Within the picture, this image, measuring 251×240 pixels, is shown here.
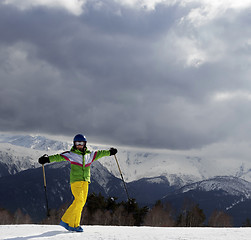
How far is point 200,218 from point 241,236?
2386 inches

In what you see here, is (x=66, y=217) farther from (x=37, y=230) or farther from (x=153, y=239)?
(x=153, y=239)

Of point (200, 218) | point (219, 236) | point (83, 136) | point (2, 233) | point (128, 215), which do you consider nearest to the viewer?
point (219, 236)

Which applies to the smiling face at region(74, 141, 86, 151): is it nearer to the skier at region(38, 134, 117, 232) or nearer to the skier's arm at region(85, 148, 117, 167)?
the skier at region(38, 134, 117, 232)

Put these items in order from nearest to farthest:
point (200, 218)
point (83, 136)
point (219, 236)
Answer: point (219, 236) → point (83, 136) → point (200, 218)

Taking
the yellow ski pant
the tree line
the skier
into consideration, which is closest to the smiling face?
the skier

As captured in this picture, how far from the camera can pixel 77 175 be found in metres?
11.5

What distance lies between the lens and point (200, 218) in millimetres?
68062

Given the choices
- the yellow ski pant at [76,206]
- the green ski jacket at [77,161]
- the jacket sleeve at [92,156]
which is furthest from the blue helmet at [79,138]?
the yellow ski pant at [76,206]

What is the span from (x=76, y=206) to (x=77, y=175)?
922mm

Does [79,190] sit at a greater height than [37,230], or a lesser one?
greater

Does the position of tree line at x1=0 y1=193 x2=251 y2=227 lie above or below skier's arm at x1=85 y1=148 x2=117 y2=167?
below

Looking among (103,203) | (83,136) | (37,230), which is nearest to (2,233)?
(37,230)

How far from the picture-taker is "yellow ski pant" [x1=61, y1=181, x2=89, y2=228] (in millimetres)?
11219

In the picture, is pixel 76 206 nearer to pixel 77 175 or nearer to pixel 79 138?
pixel 77 175
